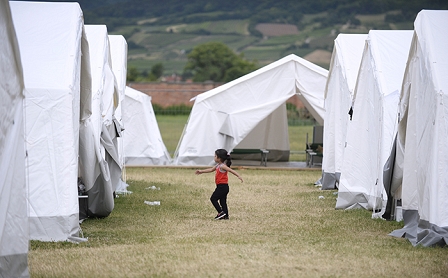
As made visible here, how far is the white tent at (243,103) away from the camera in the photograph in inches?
758

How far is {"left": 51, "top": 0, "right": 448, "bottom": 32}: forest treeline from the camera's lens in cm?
10900

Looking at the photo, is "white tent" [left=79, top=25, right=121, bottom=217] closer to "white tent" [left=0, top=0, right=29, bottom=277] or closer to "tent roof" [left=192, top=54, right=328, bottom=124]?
"white tent" [left=0, top=0, right=29, bottom=277]

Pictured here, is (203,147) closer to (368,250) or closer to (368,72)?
(368,72)

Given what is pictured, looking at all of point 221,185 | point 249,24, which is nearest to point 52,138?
point 221,185

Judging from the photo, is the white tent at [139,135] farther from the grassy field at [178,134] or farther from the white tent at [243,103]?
the grassy field at [178,134]

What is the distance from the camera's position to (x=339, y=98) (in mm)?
14211

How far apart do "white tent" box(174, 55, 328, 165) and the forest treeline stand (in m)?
89.3

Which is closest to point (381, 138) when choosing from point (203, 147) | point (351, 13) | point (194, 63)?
point (203, 147)

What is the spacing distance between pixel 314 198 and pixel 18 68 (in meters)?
7.74

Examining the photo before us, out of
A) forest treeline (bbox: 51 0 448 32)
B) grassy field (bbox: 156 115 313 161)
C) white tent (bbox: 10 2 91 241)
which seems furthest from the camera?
forest treeline (bbox: 51 0 448 32)

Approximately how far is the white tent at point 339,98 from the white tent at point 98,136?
418cm

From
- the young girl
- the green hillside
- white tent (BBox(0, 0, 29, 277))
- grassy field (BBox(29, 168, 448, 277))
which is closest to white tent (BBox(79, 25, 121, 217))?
grassy field (BBox(29, 168, 448, 277))

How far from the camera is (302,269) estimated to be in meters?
6.36

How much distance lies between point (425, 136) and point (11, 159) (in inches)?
170
